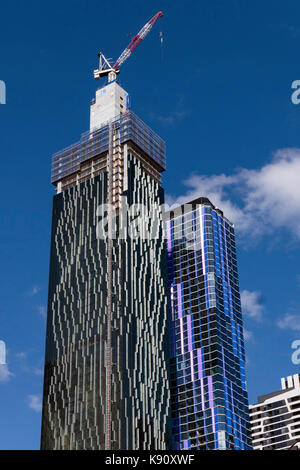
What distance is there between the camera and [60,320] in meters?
194

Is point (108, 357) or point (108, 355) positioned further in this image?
point (108, 355)

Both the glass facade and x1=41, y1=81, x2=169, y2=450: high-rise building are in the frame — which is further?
x1=41, y1=81, x2=169, y2=450: high-rise building

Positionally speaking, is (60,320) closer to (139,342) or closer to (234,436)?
(139,342)

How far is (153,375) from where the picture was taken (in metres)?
184

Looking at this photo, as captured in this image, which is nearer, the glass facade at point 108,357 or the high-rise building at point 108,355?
the glass facade at point 108,357

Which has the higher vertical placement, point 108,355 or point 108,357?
point 108,355
